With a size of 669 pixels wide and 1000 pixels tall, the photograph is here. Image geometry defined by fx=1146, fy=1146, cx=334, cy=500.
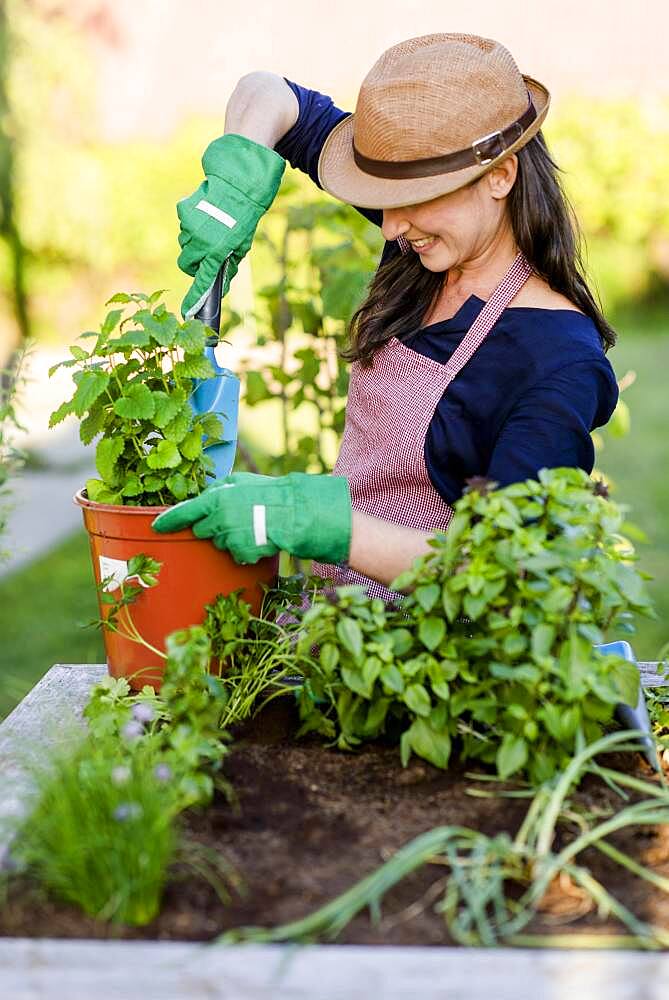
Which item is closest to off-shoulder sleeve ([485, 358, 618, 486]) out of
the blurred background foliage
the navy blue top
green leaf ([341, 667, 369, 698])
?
the navy blue top

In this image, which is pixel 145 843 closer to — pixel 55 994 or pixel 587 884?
pixel 55 994

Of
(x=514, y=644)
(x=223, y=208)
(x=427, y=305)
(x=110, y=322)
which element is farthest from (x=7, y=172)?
(x=514, y=644)

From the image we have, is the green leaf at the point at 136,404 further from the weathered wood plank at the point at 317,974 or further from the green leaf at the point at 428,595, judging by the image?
the weathered wood plank at the point at 317,974

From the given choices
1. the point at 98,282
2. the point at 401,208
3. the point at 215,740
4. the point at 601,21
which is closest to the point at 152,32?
the point at 98,282

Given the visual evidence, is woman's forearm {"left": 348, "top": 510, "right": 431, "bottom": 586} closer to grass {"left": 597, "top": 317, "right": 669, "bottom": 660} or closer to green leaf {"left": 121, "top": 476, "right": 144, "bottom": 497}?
green leaf {"left": 121, "top": 476, "right": 144, "bottom": 497}

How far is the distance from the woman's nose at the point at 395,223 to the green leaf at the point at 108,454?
481 millimetres

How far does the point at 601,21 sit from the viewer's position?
880 centimetres

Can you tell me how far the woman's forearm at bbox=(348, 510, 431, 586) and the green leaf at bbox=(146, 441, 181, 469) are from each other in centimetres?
25

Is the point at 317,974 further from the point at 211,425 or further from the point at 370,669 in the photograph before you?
the point at 211,425

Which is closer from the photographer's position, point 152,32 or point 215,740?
point 215,740

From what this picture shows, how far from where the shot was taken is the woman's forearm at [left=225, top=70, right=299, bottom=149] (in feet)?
6.40

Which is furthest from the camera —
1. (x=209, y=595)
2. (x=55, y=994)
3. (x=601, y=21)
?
(x=601, y=21)

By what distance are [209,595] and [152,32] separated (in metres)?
7.60

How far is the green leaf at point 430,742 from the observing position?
4.42 ft
